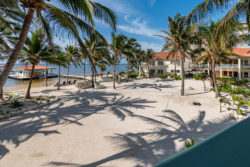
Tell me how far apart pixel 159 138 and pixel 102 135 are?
2572 mm

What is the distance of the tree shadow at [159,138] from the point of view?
4.40m

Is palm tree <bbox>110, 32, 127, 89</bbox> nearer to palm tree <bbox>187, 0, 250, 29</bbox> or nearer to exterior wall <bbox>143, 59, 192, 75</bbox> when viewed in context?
palm tree <bbox>187, 0, 250, 29</bbox>

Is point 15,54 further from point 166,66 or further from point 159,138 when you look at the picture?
point 166,66

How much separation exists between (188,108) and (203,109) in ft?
3.17

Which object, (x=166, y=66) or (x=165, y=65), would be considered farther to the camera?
(x=165, y=65)

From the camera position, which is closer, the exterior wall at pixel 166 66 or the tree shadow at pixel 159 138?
the tree shadow at pixel 159 138

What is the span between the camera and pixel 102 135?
5.90m

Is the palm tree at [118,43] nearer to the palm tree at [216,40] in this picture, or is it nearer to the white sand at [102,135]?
the palm tree at [216,40]

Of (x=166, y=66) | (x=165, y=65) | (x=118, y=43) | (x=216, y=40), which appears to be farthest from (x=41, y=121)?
(x=165, y=65)

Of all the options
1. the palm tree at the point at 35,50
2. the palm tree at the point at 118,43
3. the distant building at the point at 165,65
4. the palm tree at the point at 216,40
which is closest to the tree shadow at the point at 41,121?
the palm tree at the point at 35,50

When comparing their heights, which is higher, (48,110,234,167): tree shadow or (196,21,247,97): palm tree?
(196,21,247,97): palm tree

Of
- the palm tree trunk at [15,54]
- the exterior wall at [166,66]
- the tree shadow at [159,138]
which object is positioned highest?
the exterior wall at [166,66]

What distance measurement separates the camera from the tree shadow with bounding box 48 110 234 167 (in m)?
4.40

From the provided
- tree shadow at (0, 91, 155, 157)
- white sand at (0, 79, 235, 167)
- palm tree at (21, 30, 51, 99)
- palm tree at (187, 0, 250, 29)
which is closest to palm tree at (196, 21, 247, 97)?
palm tree at (187, 0, 250, 29)
